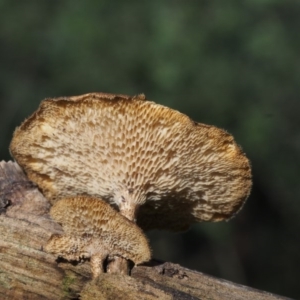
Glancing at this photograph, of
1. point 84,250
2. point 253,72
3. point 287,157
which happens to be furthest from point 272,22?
point 84,250

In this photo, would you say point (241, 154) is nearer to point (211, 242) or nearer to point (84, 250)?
point (84, 250)

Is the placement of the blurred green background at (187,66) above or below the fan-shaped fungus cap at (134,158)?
above

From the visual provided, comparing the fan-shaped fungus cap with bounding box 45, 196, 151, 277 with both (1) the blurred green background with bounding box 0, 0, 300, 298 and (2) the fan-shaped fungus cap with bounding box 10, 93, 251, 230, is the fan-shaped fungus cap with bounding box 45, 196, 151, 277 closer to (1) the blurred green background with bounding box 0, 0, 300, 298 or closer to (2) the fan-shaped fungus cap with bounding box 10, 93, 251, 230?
(2) the fan-shaped fungus cap with bounding box 10, 93, 251, 230

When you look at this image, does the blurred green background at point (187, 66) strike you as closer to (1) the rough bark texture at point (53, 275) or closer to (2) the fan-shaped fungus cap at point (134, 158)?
(2) the fan-shaped fungus cap at point (134, 158)

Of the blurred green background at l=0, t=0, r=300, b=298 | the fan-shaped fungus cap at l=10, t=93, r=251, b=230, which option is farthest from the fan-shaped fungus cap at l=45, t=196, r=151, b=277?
the blurred green background at l=0, t=0, r=300, b=298

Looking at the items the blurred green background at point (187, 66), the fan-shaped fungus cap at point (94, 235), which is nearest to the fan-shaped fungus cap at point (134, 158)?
the fan-shaped fungus cap at point (94, 235)
